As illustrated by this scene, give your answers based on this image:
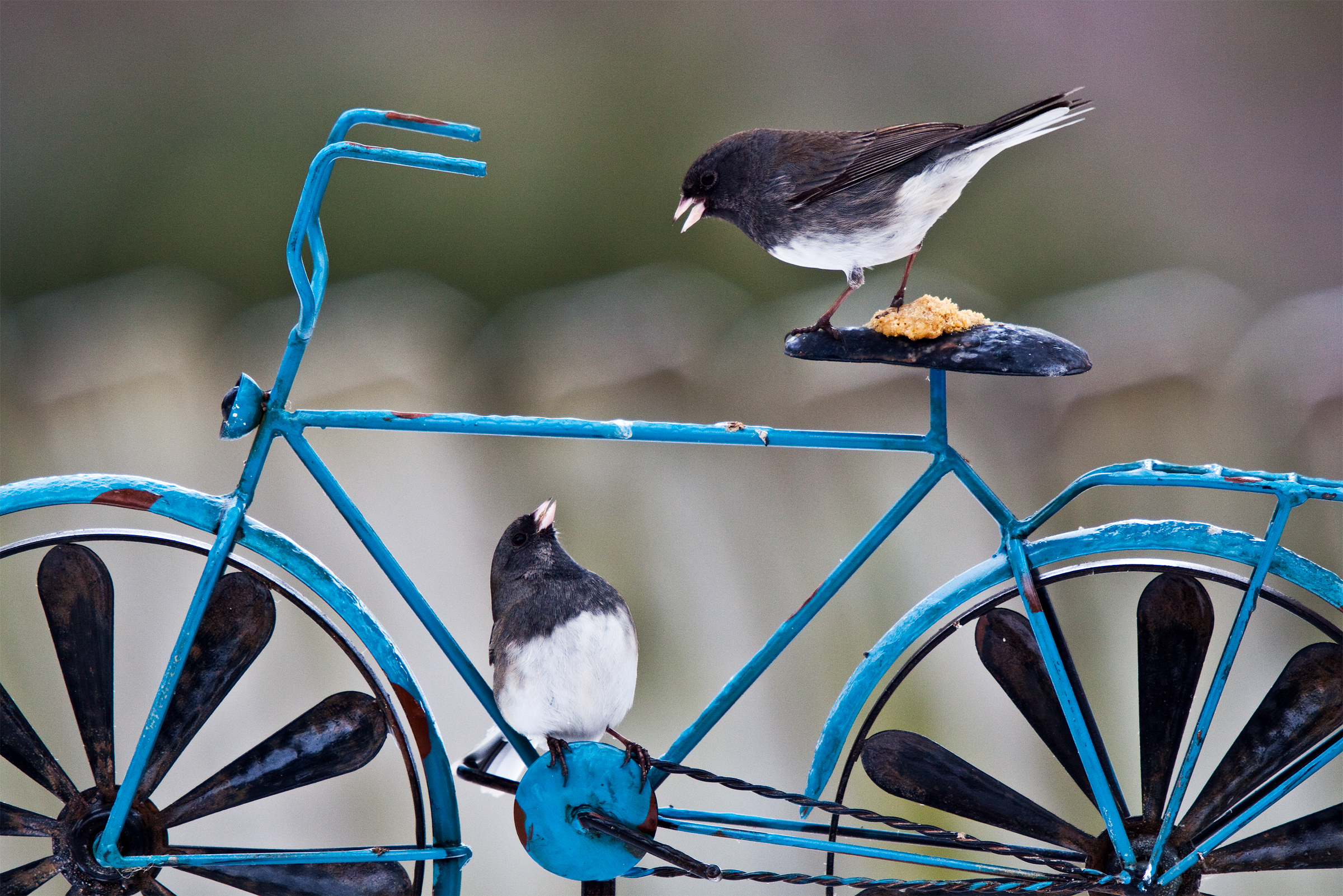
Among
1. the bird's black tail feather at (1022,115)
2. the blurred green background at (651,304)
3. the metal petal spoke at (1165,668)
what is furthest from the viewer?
the blurred green background at (651,304)

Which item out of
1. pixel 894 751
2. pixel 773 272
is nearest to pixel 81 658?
pixel 894 751

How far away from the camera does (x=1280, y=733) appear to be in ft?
2.58

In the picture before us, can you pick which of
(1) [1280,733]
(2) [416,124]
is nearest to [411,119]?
(2) [416,124]

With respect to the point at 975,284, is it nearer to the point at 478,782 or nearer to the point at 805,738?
the point at 805,738

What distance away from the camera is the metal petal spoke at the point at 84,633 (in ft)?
2.53

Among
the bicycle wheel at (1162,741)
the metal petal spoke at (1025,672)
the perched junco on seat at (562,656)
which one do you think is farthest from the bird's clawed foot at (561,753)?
the metal petal spoke at (1025,672)

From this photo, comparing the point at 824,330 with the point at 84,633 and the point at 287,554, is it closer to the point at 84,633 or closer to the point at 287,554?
the point at 287,554

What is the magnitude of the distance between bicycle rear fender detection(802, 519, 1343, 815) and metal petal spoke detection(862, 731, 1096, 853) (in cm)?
5

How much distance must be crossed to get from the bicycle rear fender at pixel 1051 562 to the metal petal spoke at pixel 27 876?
597 mm

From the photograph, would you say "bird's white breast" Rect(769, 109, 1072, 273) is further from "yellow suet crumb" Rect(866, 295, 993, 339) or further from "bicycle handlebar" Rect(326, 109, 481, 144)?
"bicycle handlebar" Rect(326, 109, 481, 144)

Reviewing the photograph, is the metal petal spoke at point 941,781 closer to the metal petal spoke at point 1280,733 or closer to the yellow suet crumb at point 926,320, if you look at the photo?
the metal petal spoke at point 1280,733

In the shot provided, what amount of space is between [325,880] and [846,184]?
0.70 meters

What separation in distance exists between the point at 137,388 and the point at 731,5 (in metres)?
1.02

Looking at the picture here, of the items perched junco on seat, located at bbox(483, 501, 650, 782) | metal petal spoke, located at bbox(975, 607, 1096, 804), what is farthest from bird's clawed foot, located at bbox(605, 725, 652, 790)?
metal petal spoke, located at bbox(975, 607, 1096, 804)
